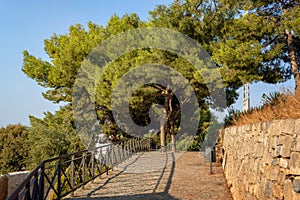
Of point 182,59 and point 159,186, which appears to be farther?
point 182,59

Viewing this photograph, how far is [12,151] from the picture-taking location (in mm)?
20844

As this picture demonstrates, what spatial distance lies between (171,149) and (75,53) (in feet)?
24.8

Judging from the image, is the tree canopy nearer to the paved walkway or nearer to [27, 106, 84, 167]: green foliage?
[27, 106, 84, 167]: green foliage

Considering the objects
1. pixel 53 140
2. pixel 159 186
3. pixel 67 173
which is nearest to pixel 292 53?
pixel 159 186

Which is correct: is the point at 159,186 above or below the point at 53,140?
below

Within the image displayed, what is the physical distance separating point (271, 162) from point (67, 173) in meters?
4.27

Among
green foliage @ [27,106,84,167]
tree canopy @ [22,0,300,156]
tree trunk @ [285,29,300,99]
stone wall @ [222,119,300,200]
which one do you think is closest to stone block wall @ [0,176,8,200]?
tree canopy @ [22,0,300,156]

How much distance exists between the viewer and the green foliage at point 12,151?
67.5ft

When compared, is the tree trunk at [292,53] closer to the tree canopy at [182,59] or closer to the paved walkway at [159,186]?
the tree canopy at [182,59]

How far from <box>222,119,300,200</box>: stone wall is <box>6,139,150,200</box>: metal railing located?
7.88 ft

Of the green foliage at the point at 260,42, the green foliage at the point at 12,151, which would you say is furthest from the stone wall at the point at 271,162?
the green foliage at the point at 12,151

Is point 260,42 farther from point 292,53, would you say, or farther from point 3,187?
point 3,187

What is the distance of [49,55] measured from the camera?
19984 mm

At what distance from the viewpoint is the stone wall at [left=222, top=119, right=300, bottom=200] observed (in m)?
2.90
